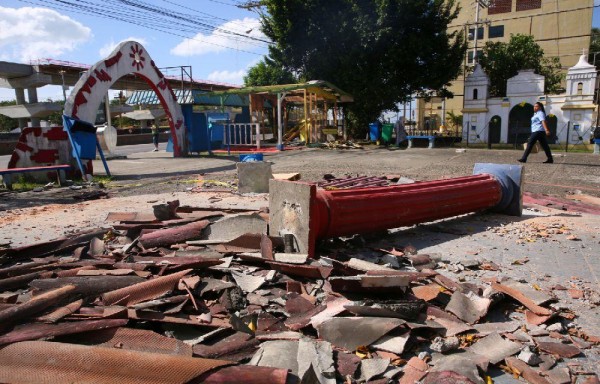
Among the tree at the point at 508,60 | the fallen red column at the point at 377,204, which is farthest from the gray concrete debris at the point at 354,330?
the tree at the point at 508,60

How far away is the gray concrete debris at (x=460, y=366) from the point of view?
2.40m

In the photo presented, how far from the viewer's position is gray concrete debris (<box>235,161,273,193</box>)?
29.4ft

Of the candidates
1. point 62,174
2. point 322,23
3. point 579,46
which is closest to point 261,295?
point 62,174

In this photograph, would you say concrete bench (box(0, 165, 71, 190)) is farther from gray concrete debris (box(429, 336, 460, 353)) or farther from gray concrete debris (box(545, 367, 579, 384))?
gray concrete debris (box(545, 367, 579, 384))

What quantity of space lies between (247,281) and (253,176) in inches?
220

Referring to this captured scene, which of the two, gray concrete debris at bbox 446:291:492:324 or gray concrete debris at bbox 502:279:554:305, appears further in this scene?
gray concrete debris at bbox 502:279:554:305

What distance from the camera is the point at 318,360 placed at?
98.9 inches

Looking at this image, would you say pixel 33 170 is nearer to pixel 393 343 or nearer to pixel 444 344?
pixel 393 343

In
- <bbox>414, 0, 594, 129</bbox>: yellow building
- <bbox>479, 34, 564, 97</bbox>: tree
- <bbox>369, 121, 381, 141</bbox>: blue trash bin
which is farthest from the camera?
<bbox>414, 0, 594, 129</bbox>: yellow building

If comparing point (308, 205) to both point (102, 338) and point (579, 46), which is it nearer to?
point (102, 338)

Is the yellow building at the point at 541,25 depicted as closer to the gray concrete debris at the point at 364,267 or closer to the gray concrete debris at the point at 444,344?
the gray concrete debris at the point at 364,267

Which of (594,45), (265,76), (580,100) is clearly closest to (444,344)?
(580,100)

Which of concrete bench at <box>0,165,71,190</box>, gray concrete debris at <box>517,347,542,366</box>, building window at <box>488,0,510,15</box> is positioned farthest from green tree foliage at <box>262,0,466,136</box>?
building window at <box>488,0,510,15</box>

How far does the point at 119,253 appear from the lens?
4.42 metres
